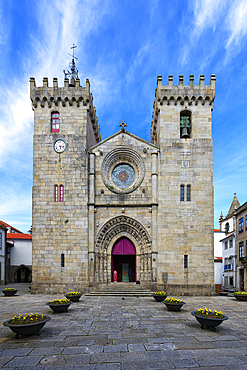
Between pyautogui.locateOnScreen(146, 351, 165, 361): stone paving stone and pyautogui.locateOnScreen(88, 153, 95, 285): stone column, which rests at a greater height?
pyautogui.locateOnScreen(88, 153, 95, 285): stone column

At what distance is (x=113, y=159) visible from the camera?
23594mm

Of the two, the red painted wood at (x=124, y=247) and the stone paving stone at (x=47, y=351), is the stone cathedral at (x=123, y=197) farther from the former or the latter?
the stone paving stone at (x=47, y=351)

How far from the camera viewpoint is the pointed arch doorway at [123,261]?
904 inches

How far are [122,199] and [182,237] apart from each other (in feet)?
18.7

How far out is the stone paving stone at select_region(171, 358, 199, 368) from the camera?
23.1 ft

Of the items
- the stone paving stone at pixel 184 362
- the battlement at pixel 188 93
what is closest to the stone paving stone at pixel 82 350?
the stone paving stone at pixel 184 362

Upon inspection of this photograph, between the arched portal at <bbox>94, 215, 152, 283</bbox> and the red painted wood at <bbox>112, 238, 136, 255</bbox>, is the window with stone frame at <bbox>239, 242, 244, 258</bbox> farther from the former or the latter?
the red painted wood at <bbox>112, 238, 136, 255</bbox>

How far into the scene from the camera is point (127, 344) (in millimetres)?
8656

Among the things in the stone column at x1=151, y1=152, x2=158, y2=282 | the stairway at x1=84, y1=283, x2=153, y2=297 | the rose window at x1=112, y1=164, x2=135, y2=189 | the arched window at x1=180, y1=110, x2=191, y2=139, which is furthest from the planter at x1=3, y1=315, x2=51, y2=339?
the arched window at x1=180, y1=110, x2=191, y2=139

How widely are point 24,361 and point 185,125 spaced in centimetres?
2052

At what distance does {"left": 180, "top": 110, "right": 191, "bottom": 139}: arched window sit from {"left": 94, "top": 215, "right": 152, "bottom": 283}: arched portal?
27.8 feet

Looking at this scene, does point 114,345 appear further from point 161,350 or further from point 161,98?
point 161,98

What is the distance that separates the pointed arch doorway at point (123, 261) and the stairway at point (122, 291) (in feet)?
6.79

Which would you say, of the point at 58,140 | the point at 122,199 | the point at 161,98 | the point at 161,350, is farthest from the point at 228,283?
the point at 161,350
